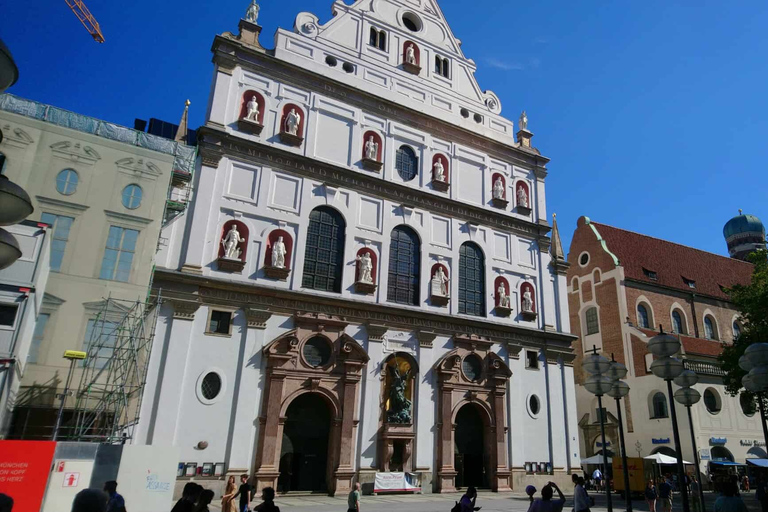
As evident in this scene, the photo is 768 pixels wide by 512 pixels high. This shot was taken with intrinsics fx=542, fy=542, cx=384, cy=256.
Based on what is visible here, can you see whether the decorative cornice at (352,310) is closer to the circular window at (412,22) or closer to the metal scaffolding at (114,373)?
the metal scaffolding at (114,373)

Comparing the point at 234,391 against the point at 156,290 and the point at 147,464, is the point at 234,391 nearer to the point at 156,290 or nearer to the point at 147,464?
the point at 156,290

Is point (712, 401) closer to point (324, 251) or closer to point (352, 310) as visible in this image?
point (352, 310)

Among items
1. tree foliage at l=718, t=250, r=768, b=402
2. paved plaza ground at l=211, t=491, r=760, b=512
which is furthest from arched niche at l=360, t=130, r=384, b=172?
tree foliage at l=718, t=250, r=768, b=402

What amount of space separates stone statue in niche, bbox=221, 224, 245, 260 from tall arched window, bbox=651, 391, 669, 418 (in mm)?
28473

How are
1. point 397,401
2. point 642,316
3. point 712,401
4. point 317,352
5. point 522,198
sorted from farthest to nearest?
point 642,316, point 712,401, point 522,198, point 397,401, point 317,352

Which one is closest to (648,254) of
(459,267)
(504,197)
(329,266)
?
(504,197)

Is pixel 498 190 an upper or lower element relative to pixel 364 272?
upper

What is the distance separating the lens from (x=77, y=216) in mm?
19094

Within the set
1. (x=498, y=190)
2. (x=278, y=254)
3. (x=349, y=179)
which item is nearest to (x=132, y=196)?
(x=278, y=254)

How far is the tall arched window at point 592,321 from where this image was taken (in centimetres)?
4115

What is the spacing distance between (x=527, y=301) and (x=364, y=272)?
10.00 m

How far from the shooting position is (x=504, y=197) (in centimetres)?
3117

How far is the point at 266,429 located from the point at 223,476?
7.06 ft

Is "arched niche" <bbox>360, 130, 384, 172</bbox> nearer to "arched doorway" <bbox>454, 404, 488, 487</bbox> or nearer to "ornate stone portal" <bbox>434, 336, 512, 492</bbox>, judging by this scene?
"ornate stone portal" <bbox>434, 336, 512, 492</bbox>
